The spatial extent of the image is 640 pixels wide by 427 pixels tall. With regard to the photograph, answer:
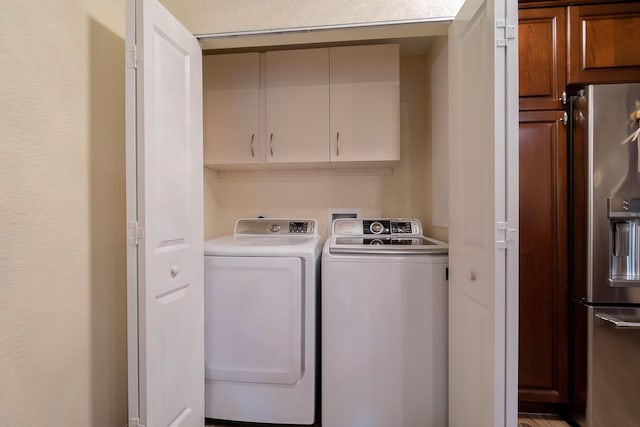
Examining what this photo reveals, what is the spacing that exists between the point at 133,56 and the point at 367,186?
5.23ft

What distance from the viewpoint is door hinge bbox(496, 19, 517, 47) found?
35.2 inches

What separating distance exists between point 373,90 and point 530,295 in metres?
1.55

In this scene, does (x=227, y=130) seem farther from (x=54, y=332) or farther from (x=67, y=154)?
(x=54, y=332)

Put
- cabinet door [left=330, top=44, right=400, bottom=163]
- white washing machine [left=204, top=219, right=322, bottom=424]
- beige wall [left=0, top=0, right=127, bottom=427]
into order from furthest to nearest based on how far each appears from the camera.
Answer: cabinet door [left=330, top=44, right=400, bottom=163] → white washing machine [left=204, top=219, right=322, bottom=424] → beige wall [left=0, top=0, right=127, bottom=427]

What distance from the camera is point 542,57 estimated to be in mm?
1525

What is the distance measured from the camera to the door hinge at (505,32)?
2.93ft

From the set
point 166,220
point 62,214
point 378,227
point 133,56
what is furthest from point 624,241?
point 62,214

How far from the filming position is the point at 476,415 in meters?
1.05

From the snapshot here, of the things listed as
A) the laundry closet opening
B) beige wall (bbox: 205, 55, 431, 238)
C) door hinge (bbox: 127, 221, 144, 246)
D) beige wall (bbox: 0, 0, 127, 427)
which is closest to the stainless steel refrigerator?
the laundry closet opening

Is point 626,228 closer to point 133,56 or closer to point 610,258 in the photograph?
point 610,258

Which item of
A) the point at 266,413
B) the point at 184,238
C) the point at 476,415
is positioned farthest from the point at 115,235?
the point at 476,415

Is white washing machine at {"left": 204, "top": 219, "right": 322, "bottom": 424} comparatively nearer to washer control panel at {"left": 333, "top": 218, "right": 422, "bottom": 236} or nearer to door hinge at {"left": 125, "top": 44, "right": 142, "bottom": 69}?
washer control panel at {"left": 333, "top": 218, "right": 422, "bottom": 236}

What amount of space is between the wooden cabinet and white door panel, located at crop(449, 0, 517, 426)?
1.92 ft

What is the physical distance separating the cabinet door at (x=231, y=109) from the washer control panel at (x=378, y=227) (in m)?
0.78
